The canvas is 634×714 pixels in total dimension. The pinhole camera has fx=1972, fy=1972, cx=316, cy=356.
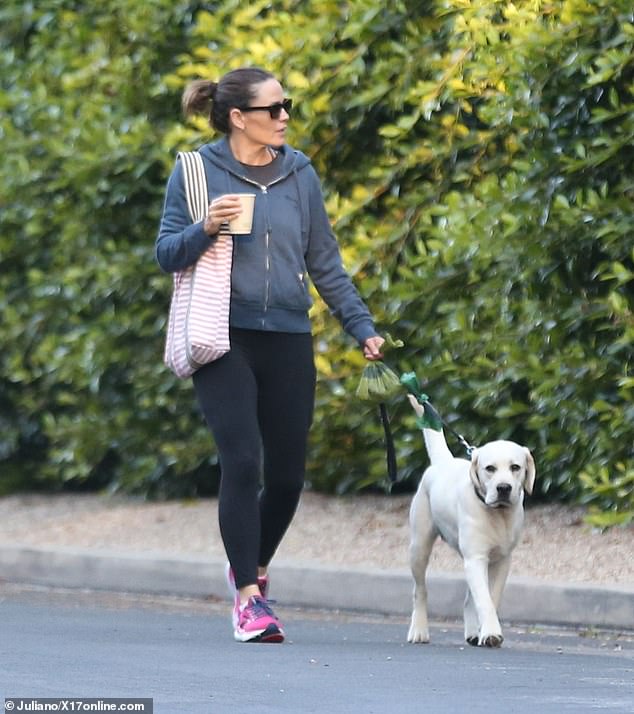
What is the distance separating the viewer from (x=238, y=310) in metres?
6.78

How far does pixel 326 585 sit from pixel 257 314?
6.47 feet

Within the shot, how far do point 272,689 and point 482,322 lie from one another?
3.98m

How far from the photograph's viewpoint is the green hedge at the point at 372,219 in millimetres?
8719

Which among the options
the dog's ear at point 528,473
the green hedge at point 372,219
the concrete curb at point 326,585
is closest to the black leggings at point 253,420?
the dog's ear at point 528,473

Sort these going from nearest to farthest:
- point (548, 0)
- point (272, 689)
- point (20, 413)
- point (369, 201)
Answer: point (272, 689) < point (548, 0) < point (369, 201) < point (20, 413)

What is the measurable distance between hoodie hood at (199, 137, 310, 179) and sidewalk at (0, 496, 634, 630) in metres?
1.94

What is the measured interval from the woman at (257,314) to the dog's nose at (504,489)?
0.64 meters

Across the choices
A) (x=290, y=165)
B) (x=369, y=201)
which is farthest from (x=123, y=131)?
(x=290, y=165)

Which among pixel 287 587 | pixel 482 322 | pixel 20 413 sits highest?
pixel 482 322

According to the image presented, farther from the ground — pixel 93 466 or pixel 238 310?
pixel 238 310

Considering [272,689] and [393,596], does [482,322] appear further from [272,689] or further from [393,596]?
[272,689]

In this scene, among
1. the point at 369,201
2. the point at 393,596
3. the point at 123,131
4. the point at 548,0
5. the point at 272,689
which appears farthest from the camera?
the point at 123,131

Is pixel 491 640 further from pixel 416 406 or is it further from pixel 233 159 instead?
pixel 233 159

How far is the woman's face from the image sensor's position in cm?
687
